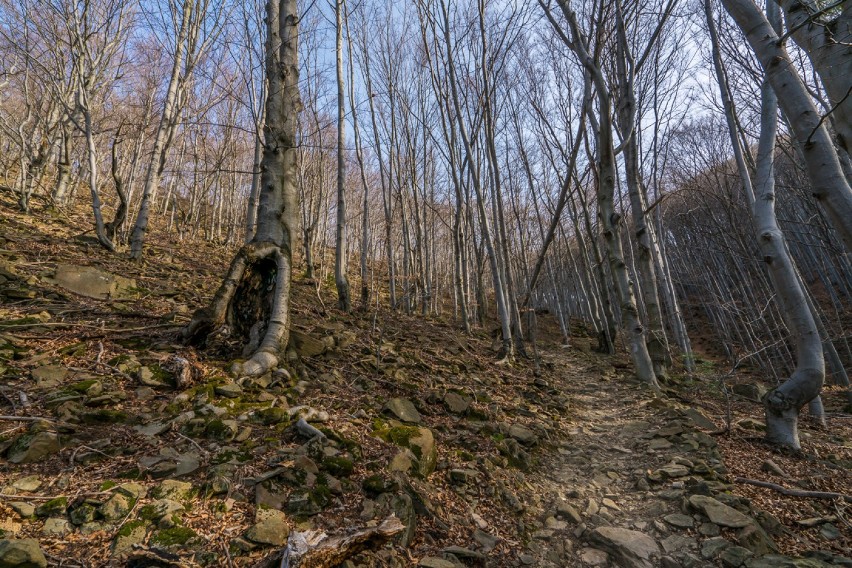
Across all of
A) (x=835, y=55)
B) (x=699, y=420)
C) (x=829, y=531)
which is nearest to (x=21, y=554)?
(x=829, y=531)

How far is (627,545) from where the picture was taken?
2.47m

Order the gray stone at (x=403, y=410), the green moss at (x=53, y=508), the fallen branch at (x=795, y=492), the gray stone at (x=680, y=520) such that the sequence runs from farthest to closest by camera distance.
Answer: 1. the gray stone at (x=403, y=410)
2. the fallen branch at (x=795, y=492)
3. the gray stone at (x=680, y=520)
4. the green moss at (x=53, y=508)

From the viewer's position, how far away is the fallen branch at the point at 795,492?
2.78m

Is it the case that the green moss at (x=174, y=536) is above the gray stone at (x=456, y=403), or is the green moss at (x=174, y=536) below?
below

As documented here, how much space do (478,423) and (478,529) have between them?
5.32 ft

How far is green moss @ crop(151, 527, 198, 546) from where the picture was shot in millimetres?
1713

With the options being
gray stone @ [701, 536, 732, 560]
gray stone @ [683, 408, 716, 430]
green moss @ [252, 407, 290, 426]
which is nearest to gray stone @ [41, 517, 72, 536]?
green moss @ [252, 407, 290, 426]

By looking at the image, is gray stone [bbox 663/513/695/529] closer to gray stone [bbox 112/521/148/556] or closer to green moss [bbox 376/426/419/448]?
green moss [bbox 376/426/419/448]

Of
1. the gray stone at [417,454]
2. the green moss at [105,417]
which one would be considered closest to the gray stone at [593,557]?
the gray stone at [417,454]

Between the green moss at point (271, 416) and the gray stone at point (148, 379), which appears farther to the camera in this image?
the gray stone at point (148, 379)

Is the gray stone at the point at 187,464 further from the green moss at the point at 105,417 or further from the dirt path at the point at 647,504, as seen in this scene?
the dirt path at the point at 647,504

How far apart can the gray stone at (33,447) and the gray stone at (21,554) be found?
87 cm

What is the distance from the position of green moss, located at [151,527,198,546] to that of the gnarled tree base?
181 cm

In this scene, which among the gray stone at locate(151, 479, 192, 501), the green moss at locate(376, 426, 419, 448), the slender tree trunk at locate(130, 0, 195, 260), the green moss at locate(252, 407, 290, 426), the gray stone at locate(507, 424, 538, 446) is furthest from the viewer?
the slender tree trunk at locate(130, 0, 195, 260)
